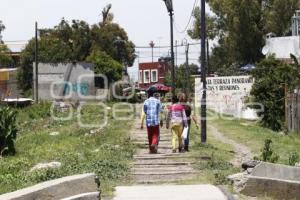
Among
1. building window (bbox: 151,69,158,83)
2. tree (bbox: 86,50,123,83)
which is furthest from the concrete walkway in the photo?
building window (bbox: 151,69,158,83)

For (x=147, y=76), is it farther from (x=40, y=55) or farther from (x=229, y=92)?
(x=229, y=92)

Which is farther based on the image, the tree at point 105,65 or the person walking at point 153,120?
the tree at point 105,65

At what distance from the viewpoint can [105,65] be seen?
67.4 meters

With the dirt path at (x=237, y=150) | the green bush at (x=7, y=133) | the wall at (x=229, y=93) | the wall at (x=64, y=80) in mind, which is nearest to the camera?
the dirt path at (x=237, y=150)

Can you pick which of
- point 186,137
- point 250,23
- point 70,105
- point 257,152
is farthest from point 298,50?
point 186,137

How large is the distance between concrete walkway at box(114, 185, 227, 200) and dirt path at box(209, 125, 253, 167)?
3926mm

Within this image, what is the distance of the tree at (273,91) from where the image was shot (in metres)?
30.3

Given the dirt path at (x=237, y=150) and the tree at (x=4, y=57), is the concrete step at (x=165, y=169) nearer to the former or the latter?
the dirt path at (x=237, y=150)

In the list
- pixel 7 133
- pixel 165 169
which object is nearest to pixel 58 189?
pixel 165 169

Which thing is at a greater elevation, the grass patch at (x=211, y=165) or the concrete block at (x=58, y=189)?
the concrete block at (x=58, y=189)

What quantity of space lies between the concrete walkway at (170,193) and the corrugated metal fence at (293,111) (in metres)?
16.3

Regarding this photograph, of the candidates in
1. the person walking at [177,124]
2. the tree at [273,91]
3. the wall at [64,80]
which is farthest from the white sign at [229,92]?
the wall at [64,80]

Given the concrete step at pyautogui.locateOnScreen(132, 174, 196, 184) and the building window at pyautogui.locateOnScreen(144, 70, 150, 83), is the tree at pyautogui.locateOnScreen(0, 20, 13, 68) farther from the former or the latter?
the concrete step at pyautogui.locateOnScreen(132, 174, 196, 184)

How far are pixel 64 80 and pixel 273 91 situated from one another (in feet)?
115
